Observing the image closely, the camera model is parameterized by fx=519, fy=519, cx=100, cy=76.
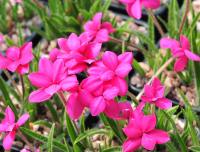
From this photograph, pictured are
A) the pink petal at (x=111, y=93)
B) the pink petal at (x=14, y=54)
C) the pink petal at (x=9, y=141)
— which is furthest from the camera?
the pink petal at (x=14, y=54)

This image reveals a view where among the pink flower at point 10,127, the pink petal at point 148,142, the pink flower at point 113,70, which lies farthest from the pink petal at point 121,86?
the pink flower at point 10,127

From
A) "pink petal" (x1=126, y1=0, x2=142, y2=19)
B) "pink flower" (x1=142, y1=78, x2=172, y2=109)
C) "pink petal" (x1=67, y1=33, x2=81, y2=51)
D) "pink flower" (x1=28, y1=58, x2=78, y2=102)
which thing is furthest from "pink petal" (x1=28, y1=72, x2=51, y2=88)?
"pink petal" (x1=126, y1=0, x2=142, y2=19)

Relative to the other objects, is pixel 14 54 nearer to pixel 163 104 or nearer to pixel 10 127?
pixel 10 127

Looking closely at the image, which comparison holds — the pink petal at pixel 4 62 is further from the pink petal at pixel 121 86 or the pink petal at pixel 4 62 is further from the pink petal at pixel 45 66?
the pink petal at pixel 121 86

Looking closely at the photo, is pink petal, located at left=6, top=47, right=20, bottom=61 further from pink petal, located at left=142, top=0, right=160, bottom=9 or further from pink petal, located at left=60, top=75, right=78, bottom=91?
pink petal, located at left=142, top=0, right=160, bottom=9

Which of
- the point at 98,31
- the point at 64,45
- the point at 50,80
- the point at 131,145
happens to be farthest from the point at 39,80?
the point at 98,31

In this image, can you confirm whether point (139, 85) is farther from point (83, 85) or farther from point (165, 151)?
point (83, 85)
